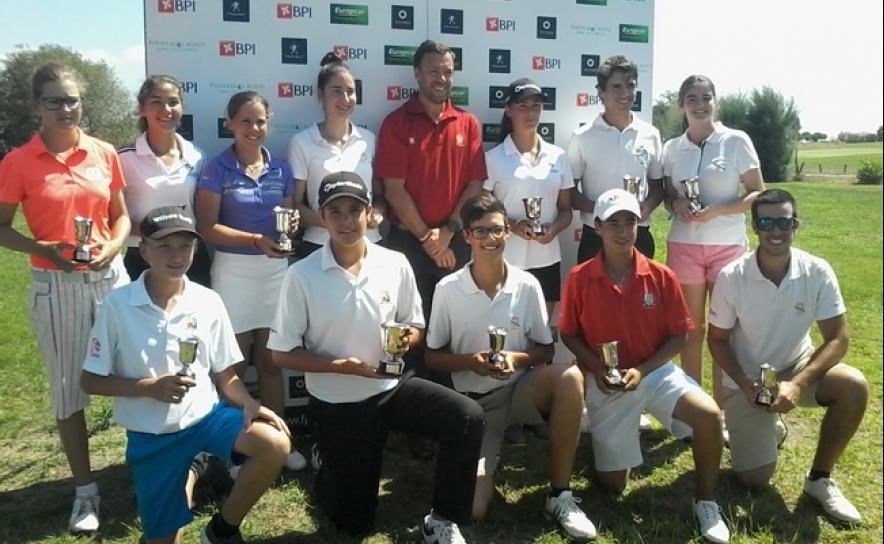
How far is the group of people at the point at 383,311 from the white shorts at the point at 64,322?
1 centimetres

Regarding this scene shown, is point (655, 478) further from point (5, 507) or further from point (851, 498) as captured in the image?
point (5, 507)


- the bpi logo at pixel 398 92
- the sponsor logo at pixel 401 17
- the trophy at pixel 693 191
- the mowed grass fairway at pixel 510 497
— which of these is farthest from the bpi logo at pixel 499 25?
the mowed grass fairway at pixel 510 497

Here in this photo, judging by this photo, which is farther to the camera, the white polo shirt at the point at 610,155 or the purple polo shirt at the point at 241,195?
the white polo shirt at the point at 610,155

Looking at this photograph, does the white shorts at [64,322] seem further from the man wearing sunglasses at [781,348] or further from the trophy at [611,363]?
the man wearing sunglasses at [781,348]

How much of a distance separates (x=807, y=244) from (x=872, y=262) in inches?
89.6

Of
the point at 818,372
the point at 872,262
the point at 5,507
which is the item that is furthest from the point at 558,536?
the point at 872,262

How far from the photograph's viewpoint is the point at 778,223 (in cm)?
404

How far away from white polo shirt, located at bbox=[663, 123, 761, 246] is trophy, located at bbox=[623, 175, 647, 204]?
26 centimetres

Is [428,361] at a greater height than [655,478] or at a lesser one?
greater

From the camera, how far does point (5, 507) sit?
4.10 m

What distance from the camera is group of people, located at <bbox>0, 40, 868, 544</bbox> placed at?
342 centimetres

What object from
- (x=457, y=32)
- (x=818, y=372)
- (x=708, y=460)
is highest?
(x=457, y=32)

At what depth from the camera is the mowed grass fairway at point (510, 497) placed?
3.79 meters

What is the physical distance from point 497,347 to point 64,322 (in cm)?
226
